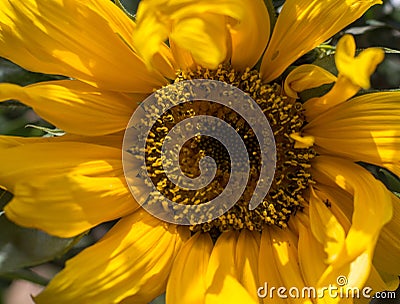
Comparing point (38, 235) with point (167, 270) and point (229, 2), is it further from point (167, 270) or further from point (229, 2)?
point (229, 2)

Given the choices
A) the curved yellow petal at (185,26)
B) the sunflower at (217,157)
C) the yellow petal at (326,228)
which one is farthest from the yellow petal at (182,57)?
the yellow petal at (326,228)

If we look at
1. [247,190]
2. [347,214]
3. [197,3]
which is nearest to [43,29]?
[197,3]

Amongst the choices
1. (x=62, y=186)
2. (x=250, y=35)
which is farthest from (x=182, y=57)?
(x=62, y=186)

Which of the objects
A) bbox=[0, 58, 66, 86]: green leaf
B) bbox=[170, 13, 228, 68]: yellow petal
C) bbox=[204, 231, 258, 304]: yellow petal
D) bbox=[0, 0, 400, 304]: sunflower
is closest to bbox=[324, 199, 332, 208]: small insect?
bbox=[0, 0, 400, 304]: sunflower

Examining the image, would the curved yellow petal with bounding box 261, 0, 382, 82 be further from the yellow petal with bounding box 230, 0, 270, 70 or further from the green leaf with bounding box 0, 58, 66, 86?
the green leaf with bounding box 0, 58, 66, 86

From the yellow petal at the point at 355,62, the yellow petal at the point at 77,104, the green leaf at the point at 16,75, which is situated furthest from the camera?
the green leaf at the point at 16,75

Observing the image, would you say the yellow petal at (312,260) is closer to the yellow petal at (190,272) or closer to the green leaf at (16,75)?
the yellow petal at (190,272)

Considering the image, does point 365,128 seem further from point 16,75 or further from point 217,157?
point 16,75
